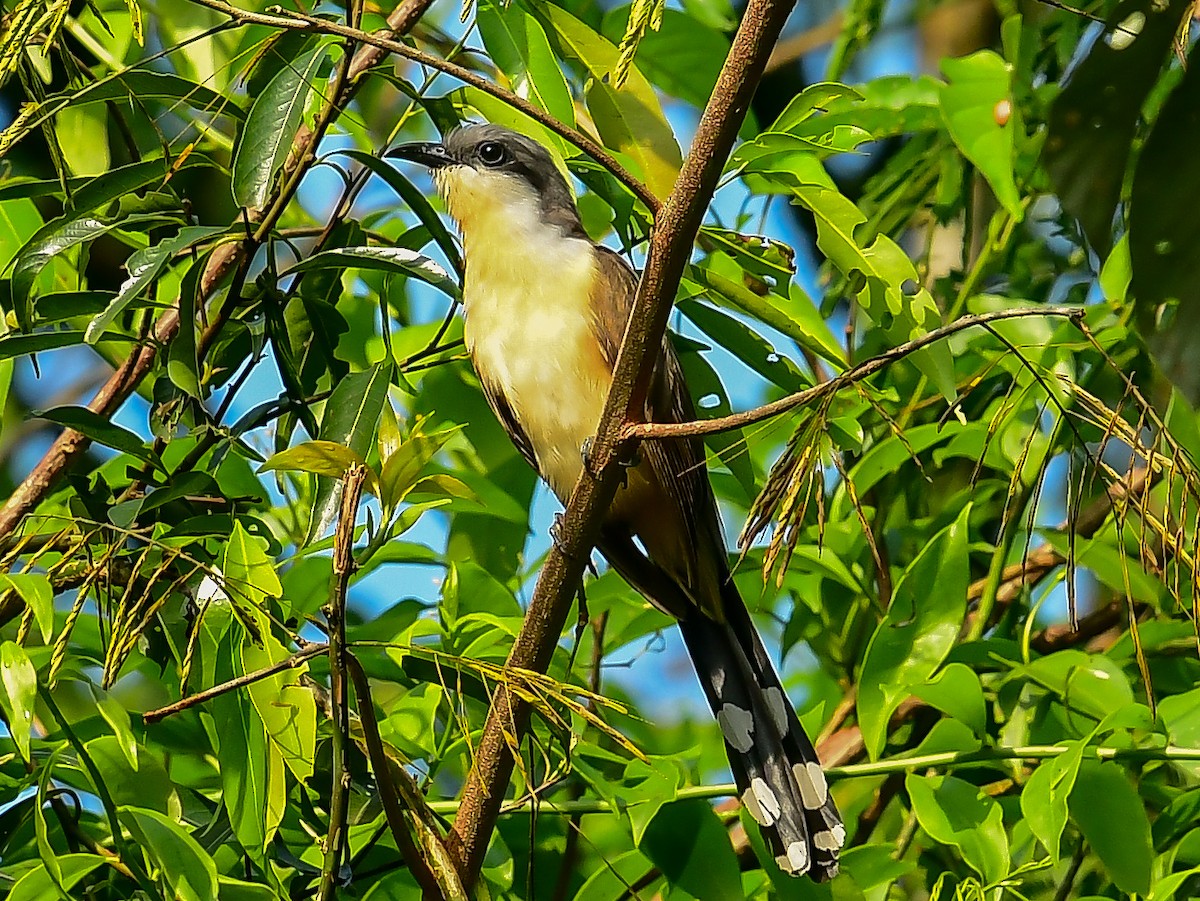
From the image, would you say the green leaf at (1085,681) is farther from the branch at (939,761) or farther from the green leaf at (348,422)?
the green leaf at (348,422)

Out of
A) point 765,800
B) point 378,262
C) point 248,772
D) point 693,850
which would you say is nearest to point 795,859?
point 693,850

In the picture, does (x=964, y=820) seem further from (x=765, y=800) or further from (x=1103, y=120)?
(x=1103, y=120)

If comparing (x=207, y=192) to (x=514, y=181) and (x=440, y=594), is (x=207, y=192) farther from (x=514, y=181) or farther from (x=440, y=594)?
(x=440, y=594)

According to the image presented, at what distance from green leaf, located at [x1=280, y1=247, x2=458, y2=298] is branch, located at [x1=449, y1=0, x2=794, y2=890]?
0.41m

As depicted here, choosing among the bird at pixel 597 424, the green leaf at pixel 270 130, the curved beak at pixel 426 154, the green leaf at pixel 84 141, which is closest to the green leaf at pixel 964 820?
the bird at pixel 597 424

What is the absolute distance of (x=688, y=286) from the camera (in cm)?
207

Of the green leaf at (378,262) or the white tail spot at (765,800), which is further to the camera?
the white tail spot at (765,800)

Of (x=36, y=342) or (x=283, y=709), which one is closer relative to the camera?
(x=283, y=709)

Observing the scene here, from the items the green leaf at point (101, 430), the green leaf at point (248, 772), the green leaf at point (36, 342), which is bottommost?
the green leaf at point (248, 772)

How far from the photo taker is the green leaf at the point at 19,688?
1.45 meters

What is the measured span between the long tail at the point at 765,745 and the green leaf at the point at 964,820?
0.17 metres

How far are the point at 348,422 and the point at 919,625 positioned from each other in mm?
917

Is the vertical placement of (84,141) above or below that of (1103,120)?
above

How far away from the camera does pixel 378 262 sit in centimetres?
190
